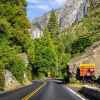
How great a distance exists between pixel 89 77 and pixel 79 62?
5932 mm

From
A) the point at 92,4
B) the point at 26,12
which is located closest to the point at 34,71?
the point at 26,12

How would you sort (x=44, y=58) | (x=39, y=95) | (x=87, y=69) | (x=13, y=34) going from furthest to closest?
1. (x=44, y=58)
2. (x=87, y=69)
3. (x=13, y=34)
4. (x=39, y=95)

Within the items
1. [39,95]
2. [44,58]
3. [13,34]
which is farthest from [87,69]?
[44,58]

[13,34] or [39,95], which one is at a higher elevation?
[13,34]

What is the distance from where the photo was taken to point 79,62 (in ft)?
273

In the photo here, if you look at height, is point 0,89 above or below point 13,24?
below

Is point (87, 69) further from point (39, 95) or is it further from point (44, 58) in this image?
point (44, 58)

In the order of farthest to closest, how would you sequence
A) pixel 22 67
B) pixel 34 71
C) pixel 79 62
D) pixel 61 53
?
pixel 61 53 < pixel 34 71 < pixel 79 62 < pixel 22 67

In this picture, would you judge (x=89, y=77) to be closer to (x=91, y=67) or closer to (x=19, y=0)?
(x=91, y=67)

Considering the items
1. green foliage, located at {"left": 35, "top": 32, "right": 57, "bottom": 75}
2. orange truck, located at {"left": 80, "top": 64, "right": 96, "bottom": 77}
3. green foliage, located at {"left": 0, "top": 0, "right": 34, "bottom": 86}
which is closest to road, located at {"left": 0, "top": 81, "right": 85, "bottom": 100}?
green foliage, located at {"left": 0, "top": 0, "right": 34, "bottom": 86}

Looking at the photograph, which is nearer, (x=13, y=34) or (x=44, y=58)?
(x=13, y=34)

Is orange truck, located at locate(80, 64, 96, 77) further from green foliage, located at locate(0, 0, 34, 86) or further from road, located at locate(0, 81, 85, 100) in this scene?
road, located at locate(0, 81, 85, 100)

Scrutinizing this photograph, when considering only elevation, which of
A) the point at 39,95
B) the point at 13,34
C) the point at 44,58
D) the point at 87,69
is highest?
the point at 44,58

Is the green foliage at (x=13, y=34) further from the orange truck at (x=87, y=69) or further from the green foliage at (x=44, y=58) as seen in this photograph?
the green foliage at (x=44, y=58)
